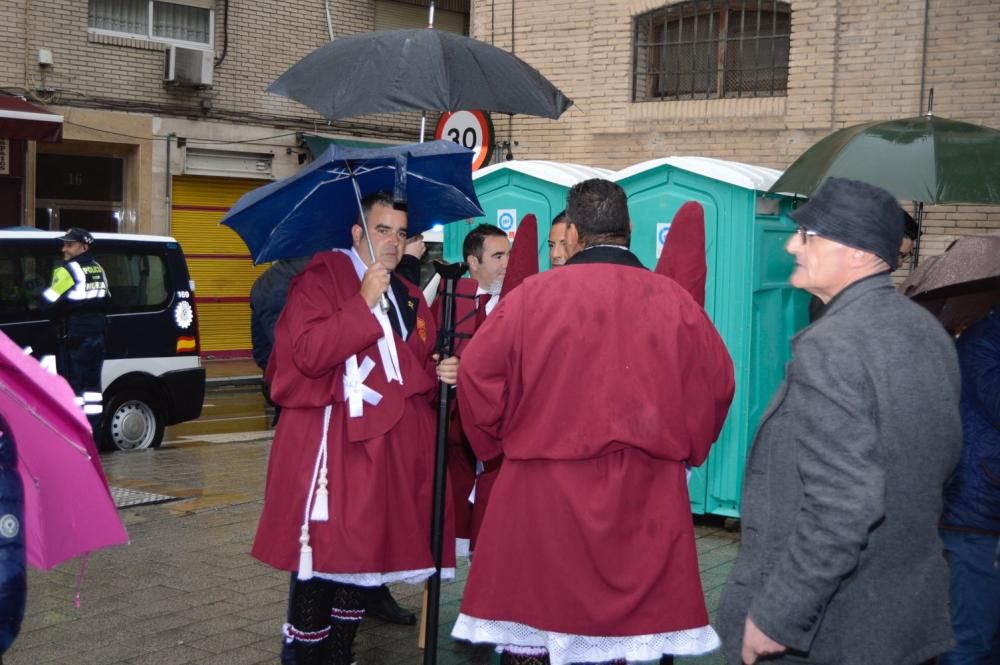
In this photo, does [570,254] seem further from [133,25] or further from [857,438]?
[133,25]

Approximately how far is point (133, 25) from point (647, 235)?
47.9 feet

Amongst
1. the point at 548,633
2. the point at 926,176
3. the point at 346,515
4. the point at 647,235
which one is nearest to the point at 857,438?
the point at 548,633

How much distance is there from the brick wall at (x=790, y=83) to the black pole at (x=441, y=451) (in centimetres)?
799

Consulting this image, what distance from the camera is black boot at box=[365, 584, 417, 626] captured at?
19.5 feet

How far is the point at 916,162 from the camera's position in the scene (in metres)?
6.56

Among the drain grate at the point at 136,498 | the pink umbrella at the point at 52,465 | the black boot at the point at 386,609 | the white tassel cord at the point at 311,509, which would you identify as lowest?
the drain grate at the point at 136,498

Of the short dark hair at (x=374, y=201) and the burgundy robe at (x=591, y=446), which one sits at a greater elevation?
the short dark hair at (x=374, y=201)

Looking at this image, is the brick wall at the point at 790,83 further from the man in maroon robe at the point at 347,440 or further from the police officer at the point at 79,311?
the man in maroon robe at the point at 347,440

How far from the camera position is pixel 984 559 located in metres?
4.21

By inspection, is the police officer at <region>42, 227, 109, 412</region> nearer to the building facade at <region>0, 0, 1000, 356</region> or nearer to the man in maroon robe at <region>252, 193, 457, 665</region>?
the building facade at <region>0, 0, 1000, 356</region>

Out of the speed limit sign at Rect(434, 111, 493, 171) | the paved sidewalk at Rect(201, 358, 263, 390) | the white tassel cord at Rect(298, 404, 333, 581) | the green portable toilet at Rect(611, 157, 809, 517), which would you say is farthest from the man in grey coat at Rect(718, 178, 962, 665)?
the paved sidewalk at Rect(201, 358, 263, 390)

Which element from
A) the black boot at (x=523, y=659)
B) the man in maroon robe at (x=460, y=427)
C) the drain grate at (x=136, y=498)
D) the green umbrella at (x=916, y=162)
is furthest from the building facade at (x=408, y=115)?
the black boot at (x=523, y=659)

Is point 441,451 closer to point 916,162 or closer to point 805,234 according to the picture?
point 805,234

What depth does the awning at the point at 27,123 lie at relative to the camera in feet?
54.7
